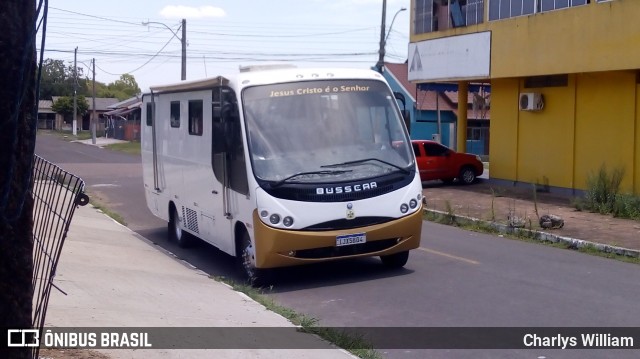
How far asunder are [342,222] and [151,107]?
7.03m

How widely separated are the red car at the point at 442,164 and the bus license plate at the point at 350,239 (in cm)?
1647

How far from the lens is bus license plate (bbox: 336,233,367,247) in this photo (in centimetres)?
1058

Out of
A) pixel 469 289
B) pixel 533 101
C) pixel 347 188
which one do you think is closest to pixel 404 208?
pixel 347 188

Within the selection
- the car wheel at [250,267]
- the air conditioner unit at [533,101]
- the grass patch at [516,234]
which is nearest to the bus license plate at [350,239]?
the car wheel at [250,267]

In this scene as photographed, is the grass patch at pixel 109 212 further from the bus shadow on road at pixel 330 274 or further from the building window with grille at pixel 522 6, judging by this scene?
the building window with grille at pixel 522 6

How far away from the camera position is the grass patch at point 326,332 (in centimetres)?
743

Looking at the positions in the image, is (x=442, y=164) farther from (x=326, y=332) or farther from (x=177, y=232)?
(x=326, y=332)

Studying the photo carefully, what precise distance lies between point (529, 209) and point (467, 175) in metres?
8.06

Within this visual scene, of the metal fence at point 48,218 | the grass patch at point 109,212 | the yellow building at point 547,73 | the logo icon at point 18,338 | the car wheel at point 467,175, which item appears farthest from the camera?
the car wheel at point 467,175

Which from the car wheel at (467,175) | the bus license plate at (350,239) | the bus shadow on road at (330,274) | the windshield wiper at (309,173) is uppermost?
the windshield wiper at (309,173)

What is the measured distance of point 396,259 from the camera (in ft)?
38.7

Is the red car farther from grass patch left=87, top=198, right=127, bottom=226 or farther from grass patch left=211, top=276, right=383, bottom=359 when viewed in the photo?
grass patch left=211, top=276, right=383, bottom=359

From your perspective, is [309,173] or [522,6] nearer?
[309,173]

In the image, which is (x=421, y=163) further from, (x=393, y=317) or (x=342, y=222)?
(x=393, y=317)
